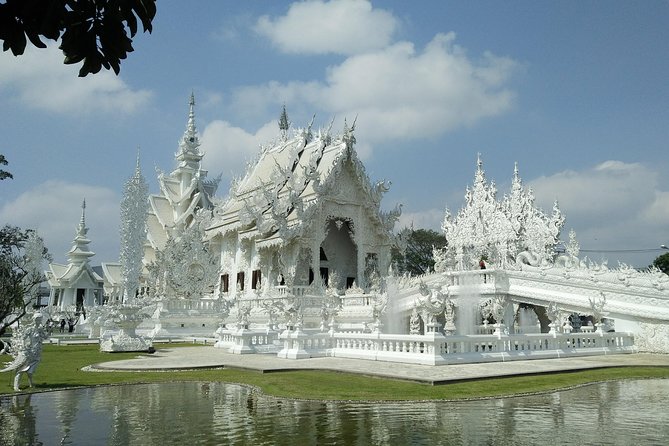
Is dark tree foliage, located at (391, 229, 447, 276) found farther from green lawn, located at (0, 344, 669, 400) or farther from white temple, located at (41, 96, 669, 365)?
green lawn, located at (0, 344, 669, 400)

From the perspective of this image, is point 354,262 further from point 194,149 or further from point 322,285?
point 194,149

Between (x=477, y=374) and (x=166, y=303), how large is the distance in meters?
17.4

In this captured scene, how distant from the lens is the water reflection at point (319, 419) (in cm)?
563

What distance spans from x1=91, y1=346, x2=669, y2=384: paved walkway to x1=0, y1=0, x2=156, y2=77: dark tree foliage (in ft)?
23.9

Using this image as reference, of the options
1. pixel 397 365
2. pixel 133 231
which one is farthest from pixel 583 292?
pixel 133 231

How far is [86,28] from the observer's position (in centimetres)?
291

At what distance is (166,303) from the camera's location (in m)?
24.6

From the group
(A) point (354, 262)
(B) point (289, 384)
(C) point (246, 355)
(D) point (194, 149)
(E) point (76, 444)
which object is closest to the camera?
(E) point (76, 444)

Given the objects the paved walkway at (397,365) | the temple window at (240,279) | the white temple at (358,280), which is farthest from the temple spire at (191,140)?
the paved walkway at (397,365)

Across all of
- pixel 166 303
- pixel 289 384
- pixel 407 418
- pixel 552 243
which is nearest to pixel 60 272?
pixel 166 303

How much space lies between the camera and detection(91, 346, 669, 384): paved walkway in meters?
10.0

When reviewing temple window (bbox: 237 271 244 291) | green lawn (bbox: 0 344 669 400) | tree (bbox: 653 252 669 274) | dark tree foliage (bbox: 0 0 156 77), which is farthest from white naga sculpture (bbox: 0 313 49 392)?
tree (bbox: 653 252 669 274)

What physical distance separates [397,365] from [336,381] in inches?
90.3

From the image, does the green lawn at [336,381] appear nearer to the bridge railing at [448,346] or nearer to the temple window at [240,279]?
the bridge railing at [448,346]
